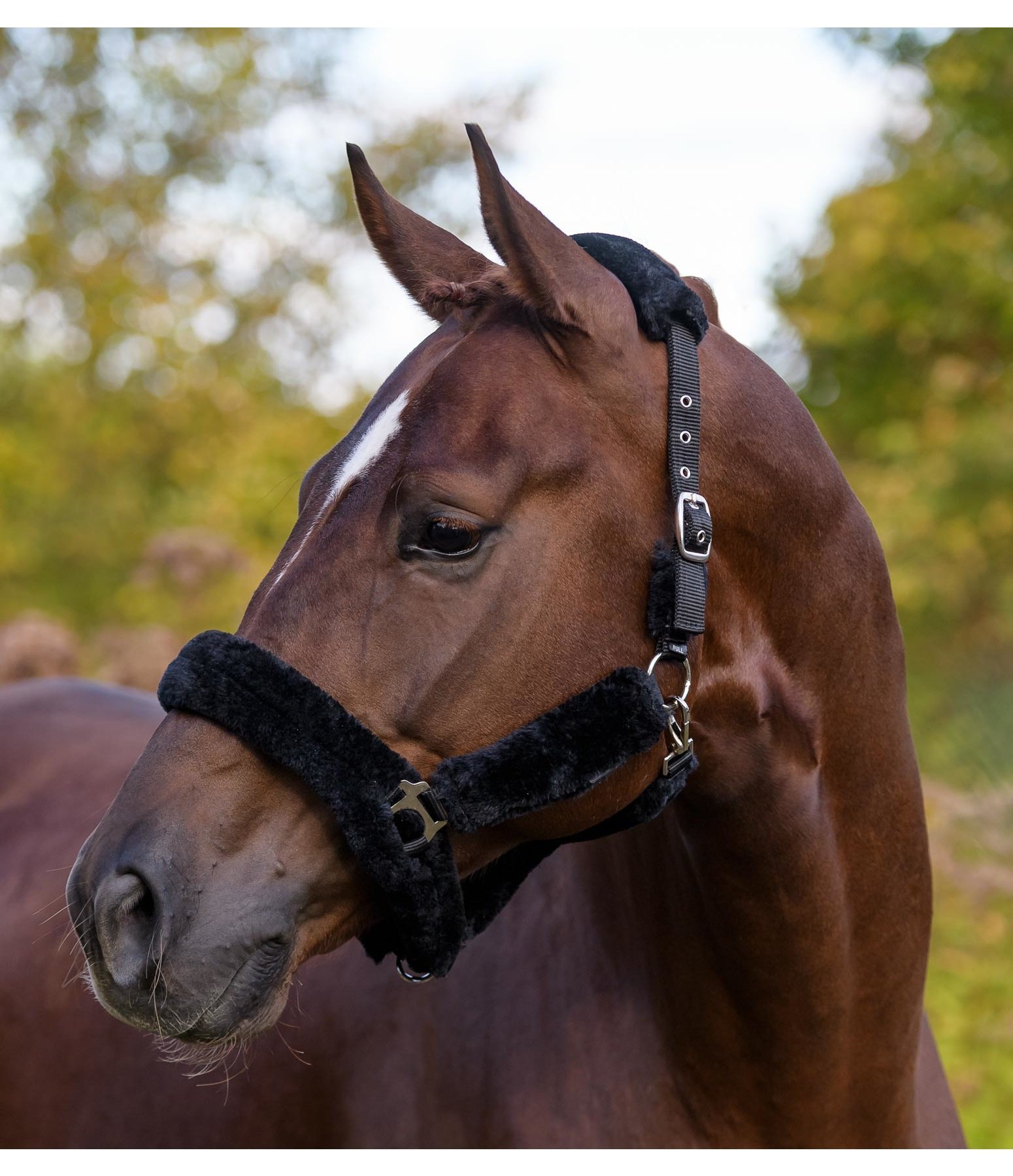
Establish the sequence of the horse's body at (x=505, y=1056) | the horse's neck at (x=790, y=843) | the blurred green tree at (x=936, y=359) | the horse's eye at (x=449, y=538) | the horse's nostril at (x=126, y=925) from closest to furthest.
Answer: the horse's nostril at (x=126, y=925), the horse's eye at (x=449, y=538), the horse's neck at (x=790, y=843), the horse's body at (x=505, y=1056), the blurred green tree at (x=936, y=359)

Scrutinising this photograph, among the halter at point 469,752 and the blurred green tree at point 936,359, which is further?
the blurred green tree at point 936,359

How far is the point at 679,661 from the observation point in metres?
1.60

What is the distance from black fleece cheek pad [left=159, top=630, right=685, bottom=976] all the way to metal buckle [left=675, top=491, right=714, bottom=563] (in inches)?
7.7

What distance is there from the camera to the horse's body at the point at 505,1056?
187cm

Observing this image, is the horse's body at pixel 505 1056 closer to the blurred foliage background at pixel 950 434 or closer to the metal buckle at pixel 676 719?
the metal buckle at pixel 676 719

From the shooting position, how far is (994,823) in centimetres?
550

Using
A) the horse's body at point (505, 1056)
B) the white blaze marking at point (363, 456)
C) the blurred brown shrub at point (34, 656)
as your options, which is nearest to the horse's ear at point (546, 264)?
the white blaze marking at point (363, 456)

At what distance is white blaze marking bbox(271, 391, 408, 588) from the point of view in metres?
1.57

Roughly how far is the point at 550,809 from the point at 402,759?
0.25m

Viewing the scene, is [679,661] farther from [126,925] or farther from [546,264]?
Result: [126,925]

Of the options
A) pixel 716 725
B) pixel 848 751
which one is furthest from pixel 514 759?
pixel 848 751

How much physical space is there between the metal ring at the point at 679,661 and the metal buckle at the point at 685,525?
0.14 m

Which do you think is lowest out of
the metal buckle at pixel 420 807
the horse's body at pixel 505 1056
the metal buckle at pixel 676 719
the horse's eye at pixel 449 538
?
the horse's body at pixel 505 1056

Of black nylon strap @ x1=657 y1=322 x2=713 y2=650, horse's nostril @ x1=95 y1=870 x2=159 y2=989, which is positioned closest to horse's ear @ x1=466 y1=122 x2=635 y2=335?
black nylon strap @ x1=657 y1=322 x2=713 y2=650
